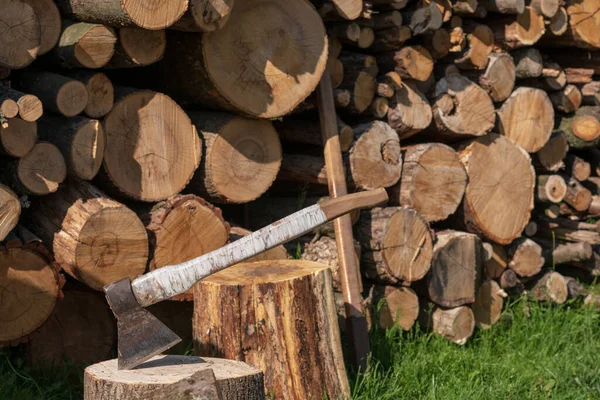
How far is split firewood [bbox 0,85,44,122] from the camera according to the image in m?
3.27

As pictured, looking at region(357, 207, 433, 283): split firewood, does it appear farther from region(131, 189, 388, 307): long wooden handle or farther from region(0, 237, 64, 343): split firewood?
region(0, 237, 64, 343): split firewood

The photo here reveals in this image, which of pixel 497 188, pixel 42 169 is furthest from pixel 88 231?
pixel 497 188

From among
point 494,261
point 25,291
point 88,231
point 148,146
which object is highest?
point 148,146

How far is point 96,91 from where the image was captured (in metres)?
3.64

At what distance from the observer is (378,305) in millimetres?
4723

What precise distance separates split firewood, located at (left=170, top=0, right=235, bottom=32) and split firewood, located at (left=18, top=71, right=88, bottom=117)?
19.4 inches

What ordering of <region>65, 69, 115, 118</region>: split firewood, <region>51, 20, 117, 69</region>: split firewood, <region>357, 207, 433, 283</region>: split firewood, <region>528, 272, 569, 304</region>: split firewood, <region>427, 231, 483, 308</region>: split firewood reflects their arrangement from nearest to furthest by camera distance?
<region>51, 20, 117, 69</region>: split firewood, <region>65, 69, 115, 118</region>: split firewood, <region>357, 207, 433, 283</region>: split firewood, <region>427, 231, 483, 308</region>: split firewood, <region>528, 272, 569, 304</region>: split firewood

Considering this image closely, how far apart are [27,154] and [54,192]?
0.32 metres

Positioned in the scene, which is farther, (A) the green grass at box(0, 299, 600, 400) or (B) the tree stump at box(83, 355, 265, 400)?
(A) the green grass at box(0, 299, 600, 400)

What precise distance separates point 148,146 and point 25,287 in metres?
0.82

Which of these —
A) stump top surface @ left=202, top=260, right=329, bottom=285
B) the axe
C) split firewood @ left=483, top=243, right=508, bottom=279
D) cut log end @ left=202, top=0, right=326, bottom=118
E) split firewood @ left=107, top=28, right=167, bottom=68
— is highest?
split firewood @ left=107, top=28, right=167, bottom=68

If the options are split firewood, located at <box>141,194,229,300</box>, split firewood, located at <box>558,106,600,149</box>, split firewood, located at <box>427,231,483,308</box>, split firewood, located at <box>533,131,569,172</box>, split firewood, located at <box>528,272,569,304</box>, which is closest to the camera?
split firewood, located at <box>141,194,229,300</box>

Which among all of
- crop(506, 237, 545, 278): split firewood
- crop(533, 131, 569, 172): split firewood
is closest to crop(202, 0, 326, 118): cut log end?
crop(506, 237, 545, 278): split firewood

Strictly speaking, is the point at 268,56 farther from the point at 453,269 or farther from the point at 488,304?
the point at 488,304
